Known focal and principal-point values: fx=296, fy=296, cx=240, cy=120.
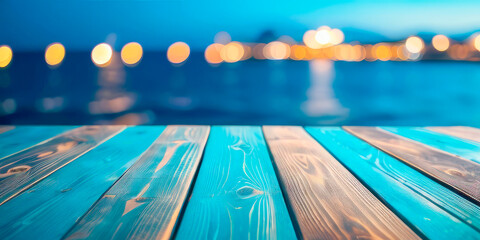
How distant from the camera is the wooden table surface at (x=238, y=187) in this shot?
1.67 ft

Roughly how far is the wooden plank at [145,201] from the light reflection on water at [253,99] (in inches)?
435

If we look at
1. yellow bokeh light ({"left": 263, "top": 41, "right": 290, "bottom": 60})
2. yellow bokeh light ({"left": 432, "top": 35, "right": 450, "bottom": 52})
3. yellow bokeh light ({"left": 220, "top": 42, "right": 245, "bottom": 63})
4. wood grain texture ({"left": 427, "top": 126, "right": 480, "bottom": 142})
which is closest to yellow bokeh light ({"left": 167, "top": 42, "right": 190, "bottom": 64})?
yellow bokeh light ({"left": 220, "top": 42, "right": 245, "bottom": 63})

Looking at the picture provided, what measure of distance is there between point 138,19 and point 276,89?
37.3 ft

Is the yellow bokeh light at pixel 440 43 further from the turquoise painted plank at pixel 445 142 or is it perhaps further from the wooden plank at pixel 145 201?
the wooden plank at pixel 145 201

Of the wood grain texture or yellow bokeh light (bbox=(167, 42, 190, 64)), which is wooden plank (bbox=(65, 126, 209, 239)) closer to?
the wood grain texture

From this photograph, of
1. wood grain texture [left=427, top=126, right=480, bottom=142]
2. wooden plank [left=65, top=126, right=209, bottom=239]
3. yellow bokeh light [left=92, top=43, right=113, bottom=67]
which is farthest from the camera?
yellow bokeh light [left=92, top=43, right=113, bottom=67]

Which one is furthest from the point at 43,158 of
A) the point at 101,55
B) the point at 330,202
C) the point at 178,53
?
the point at 178,53

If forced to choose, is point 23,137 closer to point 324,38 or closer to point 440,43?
point 324,38

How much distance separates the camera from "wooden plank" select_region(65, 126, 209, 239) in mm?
494

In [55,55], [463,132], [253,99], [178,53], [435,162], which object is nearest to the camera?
[435,162]

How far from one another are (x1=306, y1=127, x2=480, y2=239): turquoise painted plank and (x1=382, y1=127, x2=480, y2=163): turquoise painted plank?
0.26m

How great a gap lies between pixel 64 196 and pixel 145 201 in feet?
0.60

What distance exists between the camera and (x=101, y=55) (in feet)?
113

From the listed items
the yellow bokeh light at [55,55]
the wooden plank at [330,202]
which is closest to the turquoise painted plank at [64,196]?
Answer: the wooden plank at [330,202]
